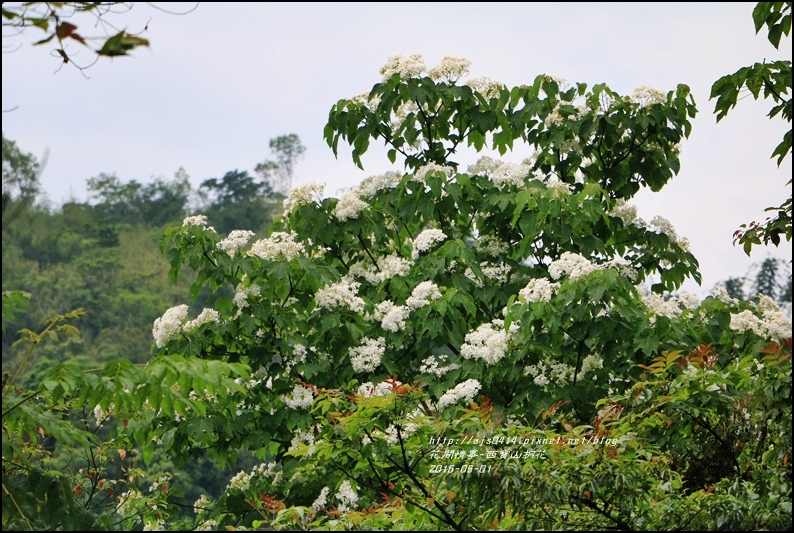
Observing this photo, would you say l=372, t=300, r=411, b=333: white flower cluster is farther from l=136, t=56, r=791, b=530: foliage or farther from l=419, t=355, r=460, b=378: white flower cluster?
l=419, t=355, r=460, b=378: white flower cluster

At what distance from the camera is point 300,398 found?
7.58 metres

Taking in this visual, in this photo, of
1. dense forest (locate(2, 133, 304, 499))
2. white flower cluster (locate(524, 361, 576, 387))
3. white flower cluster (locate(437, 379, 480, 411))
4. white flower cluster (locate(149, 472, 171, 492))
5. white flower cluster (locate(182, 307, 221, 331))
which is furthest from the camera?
dense forest (locate(2, 133, 304, 499))

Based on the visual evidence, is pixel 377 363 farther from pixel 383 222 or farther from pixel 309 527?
pixel 309 527

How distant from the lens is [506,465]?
4.39 m

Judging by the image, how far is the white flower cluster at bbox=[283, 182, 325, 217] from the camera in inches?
336

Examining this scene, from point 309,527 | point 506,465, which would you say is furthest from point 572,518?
point 309,527

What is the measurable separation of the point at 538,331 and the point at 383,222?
2084 mm

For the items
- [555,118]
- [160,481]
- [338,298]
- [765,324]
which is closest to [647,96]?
[555,118]

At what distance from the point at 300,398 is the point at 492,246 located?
2229mm

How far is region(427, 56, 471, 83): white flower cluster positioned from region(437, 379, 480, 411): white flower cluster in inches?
118

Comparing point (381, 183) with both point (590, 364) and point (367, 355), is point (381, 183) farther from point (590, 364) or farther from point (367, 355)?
point (590, 364)

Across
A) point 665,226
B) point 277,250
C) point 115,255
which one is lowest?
point 277,250

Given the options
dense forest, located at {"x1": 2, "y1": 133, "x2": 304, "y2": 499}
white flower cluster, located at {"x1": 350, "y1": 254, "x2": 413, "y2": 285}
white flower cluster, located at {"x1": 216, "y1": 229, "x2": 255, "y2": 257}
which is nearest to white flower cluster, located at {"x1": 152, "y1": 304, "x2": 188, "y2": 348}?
white flower cluster, located at {"x1": 216, "y1": 229, "x2": 255, "y2": 257}

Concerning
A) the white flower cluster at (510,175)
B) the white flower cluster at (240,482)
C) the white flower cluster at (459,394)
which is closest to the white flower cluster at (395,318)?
the white flower cluster at (459,394)
